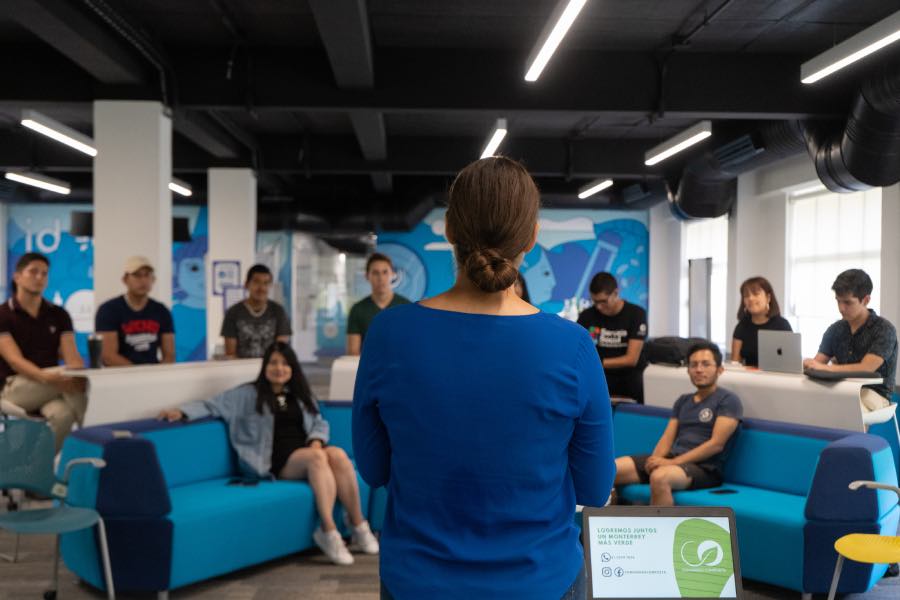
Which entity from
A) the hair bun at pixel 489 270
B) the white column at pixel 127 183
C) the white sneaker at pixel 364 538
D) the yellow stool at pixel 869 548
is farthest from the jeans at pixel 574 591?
the white column at pixel 127 183

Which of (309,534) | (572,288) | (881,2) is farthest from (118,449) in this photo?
(572,288)

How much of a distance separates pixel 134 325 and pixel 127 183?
216 centimetres

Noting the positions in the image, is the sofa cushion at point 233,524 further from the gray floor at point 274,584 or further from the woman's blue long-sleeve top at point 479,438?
the woman's blue long-sleeve top at point 479,438

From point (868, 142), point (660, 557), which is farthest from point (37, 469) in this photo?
point (868, 142)

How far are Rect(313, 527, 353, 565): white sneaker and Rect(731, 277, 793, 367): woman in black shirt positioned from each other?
10.4 feet

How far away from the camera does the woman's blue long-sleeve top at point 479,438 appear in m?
1.12

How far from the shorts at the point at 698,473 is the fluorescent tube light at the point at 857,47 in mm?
3101

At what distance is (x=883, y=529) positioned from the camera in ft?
12.8

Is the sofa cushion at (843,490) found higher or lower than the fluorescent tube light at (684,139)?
lower

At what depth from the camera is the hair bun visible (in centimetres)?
115

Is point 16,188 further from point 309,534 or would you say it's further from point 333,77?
point 309,534

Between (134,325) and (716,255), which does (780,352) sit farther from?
(716,255)

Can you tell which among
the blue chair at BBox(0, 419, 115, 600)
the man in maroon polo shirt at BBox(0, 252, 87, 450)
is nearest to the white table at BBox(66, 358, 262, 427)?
the blue chair at BBox(0, 419, 115, 600)

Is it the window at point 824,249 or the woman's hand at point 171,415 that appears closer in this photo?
the woman's hand at point 171,415
